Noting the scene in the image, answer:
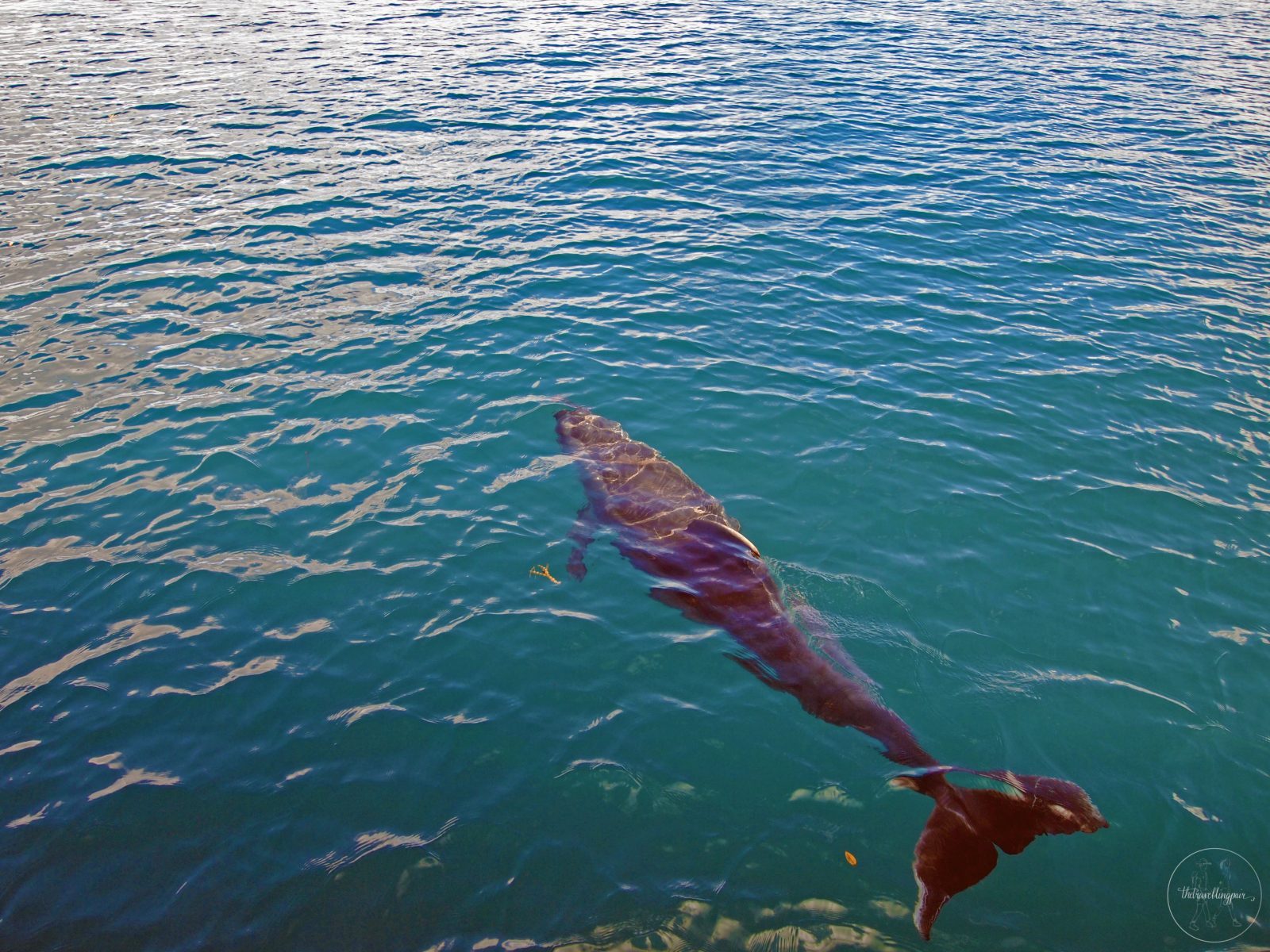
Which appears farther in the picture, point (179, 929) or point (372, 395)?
point (372, 395)

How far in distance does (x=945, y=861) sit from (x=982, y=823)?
443 mm

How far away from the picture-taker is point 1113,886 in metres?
5.75

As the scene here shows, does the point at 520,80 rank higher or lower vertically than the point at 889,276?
higher

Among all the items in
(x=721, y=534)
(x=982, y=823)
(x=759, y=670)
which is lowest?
(x=759, y=670)

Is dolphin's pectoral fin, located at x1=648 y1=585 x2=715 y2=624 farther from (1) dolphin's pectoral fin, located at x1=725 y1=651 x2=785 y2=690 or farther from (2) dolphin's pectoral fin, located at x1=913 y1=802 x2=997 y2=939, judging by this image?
(2) dolphin's pectoral fin, located at x1=913 y1=802 x2=997 y2=939

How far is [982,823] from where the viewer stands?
5965 mm

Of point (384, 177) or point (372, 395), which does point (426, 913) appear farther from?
point (384, 177)

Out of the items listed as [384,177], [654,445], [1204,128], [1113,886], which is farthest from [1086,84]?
[1113,886]

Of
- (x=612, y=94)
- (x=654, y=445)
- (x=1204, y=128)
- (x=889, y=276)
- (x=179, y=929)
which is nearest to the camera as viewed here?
(x=179, y=929)

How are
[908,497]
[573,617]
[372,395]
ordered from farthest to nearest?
[372,395] → [908,497] → [573,617]

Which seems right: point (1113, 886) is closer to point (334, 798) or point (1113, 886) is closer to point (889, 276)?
point (334, 798)

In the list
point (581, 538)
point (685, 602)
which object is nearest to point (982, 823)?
point (685, 602)

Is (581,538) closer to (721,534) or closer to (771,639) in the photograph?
(721,534)

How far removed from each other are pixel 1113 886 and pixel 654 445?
6603mm
